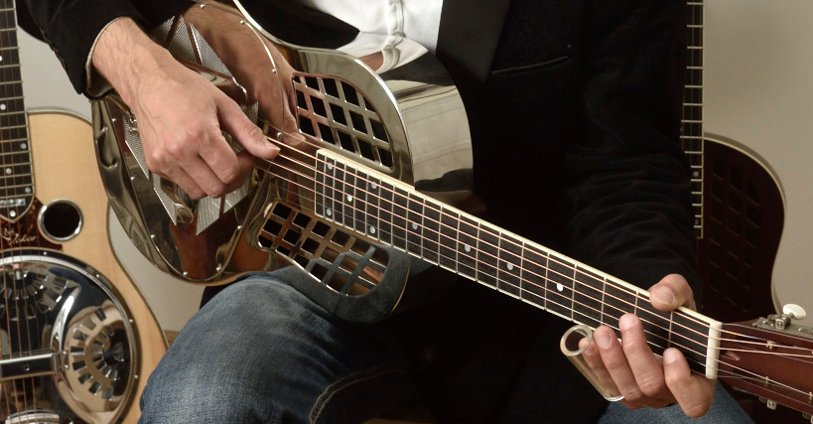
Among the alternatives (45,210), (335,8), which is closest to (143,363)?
(45,210)

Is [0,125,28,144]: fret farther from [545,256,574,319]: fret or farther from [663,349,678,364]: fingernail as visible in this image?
[663,349,678,364]: fingernail

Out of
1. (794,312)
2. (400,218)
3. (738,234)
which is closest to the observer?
(794,312)

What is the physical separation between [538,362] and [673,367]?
33cm

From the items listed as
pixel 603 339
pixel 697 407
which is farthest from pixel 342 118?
pixel 697 407

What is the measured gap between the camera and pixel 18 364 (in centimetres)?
176

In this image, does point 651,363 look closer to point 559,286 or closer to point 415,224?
point 559,286

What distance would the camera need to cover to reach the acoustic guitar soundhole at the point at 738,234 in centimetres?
183

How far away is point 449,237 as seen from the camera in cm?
104

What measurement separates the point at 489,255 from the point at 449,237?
5 centimetres

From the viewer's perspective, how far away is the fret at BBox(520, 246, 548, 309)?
981mm

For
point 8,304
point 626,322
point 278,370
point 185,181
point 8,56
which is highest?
point 8,56

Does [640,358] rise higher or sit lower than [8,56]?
lower

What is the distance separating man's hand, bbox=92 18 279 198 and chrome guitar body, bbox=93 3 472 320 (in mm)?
52

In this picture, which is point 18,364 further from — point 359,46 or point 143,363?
point 359,46
